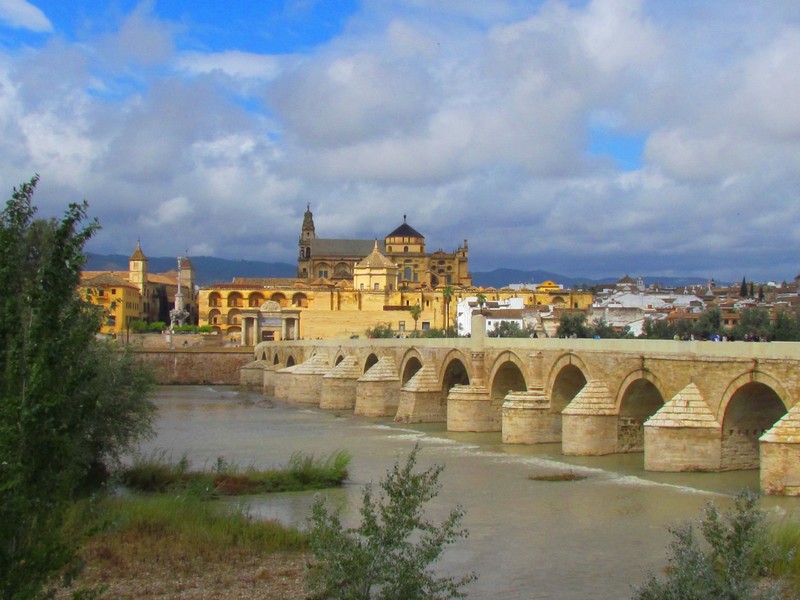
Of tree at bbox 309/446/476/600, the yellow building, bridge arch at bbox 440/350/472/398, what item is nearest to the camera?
tree at bbox 309/446/476/600

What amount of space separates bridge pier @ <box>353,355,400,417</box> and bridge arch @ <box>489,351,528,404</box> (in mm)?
8234

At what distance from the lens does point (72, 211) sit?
8.81 metres

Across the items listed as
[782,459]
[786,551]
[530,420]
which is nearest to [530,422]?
[530,420]

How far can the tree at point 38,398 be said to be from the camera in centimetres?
797

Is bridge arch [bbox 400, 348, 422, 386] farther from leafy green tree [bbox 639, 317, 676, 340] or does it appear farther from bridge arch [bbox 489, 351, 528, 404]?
leafy green tree [bbox 639, 317, 676, 340]

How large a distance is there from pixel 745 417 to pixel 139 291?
87.6 meters

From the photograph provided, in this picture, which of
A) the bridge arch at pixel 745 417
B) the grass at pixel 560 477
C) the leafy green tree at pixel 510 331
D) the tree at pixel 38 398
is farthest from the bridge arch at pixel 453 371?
the leafy green tree at pixel 510 331

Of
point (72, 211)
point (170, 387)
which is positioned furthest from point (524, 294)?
point (72, 211)

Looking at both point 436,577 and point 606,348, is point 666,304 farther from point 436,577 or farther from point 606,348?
point 436,577

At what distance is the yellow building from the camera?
9069 centimetres

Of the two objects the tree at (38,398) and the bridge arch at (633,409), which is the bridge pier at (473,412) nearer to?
the bridge arch at (633,409)

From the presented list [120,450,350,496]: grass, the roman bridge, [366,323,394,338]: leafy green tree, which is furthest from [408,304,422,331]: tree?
[120,450,350,496]: grass

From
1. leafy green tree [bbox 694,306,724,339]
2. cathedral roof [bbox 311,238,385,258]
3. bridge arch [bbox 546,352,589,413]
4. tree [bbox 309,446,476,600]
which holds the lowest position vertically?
tree [bbox 309,446,476,600]

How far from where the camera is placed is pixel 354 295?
97.8 metres
